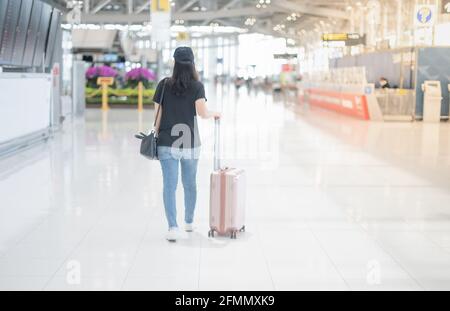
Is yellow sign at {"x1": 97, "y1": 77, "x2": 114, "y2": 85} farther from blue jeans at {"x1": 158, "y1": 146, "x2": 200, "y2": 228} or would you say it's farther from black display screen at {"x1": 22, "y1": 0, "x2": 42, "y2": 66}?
blue jeans at {"x1": 158, "y1": 146, "x2": 200, "y2": 228}

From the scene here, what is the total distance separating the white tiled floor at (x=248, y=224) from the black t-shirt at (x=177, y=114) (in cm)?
83

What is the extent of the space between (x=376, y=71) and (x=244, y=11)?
22.1 metres

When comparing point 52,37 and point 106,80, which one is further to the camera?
point 106,80

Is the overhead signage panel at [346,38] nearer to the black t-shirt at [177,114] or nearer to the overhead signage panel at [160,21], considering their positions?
the overhead signage panel at [160,21]

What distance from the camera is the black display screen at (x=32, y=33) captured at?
44.2 feet

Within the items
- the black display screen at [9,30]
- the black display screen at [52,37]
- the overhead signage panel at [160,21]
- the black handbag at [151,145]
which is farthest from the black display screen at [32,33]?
the black handbag at [151,145]

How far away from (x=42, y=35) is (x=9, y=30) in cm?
260

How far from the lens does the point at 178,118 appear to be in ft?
19.1

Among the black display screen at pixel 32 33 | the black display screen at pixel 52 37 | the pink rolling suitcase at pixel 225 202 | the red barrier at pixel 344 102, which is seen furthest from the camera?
the red barrier at pixel 344 102

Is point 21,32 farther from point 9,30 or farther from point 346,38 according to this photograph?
point 346,38

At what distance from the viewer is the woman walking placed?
19.0 ft

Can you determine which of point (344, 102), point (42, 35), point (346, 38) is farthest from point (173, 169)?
point (346, 38)
